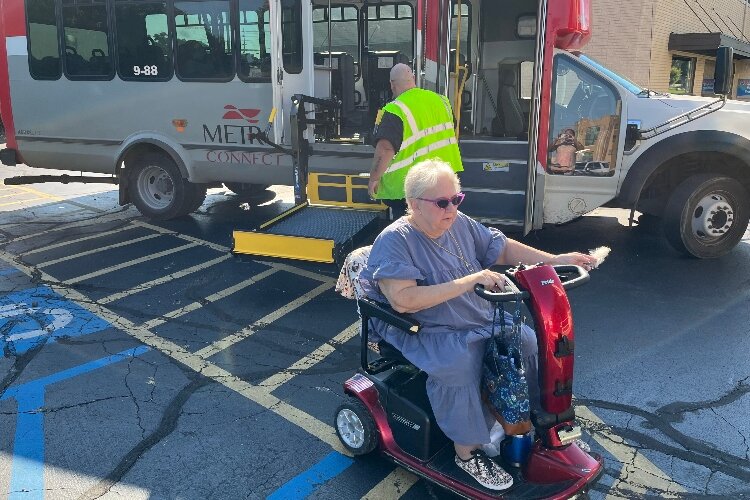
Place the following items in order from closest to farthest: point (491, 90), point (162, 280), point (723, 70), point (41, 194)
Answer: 1. point (723, 70)
2. point (162, 280)
3. point (491, 90)
4. point (41, 194)

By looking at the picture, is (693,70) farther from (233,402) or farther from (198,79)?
(233,402)

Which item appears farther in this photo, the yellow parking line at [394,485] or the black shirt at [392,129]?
the black shirt at [392,129]

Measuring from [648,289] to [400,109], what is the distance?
116 inches

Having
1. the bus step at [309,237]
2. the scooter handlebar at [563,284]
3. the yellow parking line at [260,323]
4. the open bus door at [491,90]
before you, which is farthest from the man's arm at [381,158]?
the scooter handlebar at [563,284]

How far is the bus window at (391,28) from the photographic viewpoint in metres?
9.29

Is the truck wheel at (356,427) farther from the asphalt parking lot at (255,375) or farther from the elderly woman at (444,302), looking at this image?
the elderly woman at (444,302)

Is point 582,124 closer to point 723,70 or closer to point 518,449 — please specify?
point 723,70

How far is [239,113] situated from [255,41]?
88cm

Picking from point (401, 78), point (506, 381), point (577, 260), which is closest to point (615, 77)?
point (401, 78)

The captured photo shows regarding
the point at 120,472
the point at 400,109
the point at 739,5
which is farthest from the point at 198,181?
the point at 739,5

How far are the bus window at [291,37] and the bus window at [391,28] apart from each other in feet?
8.28

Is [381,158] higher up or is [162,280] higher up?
[381,158]

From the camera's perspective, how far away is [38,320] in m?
5.11

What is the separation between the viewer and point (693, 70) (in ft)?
68.1
